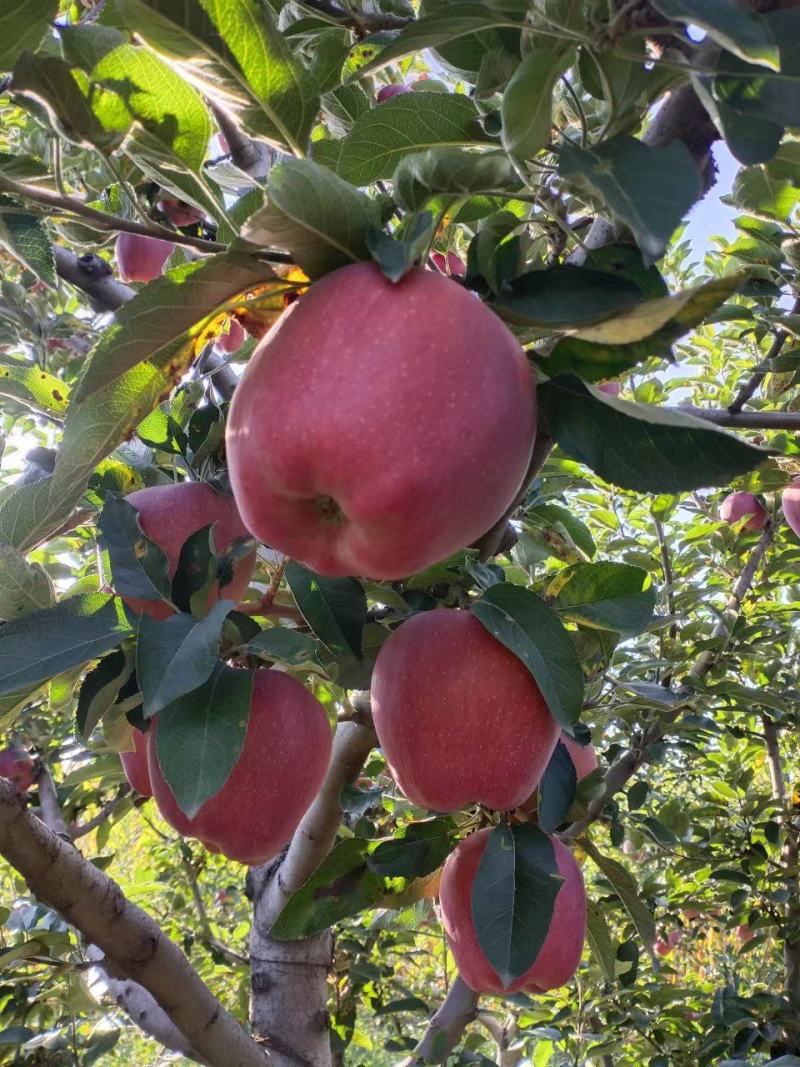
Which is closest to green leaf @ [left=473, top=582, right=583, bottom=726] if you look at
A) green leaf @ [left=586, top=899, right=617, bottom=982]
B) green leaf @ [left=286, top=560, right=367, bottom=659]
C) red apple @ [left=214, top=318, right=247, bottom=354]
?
green leaf @ [left=286, top=560, right=367, bottom=659]

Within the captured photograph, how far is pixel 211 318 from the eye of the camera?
0.83m

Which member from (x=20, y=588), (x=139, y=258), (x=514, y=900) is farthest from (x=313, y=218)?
(x=139, y=258)

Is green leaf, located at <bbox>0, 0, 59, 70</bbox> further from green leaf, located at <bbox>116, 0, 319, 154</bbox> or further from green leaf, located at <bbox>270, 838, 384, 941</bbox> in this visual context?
green leaf, located at <bbox>270, 838, 384, 941</bbox>

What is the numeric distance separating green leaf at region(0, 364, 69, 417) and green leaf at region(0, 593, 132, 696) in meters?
0.62

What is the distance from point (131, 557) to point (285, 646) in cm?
22

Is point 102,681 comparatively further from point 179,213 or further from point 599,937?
point 179,213

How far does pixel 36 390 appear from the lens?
1557 millimetres

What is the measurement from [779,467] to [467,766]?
5.15 ft

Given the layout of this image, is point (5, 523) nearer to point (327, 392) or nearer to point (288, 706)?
point (288, 706)

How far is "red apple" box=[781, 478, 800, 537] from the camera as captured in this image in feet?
7.38

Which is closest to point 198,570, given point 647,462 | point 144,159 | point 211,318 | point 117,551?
point 117,551

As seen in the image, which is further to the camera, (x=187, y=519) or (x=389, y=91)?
(x=389, y=91)

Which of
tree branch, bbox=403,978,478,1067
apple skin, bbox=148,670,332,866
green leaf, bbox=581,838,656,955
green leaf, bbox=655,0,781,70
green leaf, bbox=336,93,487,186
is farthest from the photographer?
tree branch, bbox=403,978,478,1067

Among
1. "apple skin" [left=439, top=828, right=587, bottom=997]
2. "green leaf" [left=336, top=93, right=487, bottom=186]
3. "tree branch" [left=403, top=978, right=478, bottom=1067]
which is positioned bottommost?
"tree branch" [left=403, top=978, right=478, bottom=1067]
